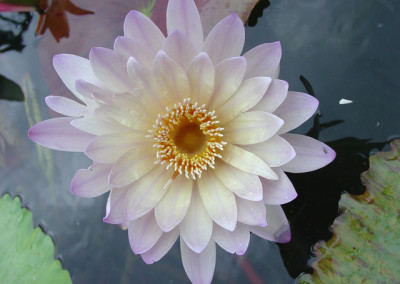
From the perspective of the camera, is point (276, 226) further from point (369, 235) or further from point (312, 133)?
point (312, 133)

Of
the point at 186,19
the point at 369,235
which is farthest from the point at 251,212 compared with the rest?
the point at 186,19

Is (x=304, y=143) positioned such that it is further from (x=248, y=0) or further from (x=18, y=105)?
(x=18, y=105)

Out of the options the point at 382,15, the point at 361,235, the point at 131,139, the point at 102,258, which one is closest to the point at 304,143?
the point at 361,235

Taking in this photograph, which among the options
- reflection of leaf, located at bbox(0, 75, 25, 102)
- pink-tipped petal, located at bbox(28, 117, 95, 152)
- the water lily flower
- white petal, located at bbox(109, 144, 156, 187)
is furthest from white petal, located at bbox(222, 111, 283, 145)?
reflection of leaf, located at bbox(0, 75, 25, 102)

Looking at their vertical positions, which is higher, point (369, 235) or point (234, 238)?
point (234, 238)

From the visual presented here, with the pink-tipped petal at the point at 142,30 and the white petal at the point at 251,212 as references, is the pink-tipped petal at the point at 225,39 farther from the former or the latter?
the white petal at the point at 251,212

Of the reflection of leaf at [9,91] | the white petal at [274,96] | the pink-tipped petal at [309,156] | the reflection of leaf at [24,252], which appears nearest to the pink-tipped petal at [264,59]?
the white petal at [274,96]
